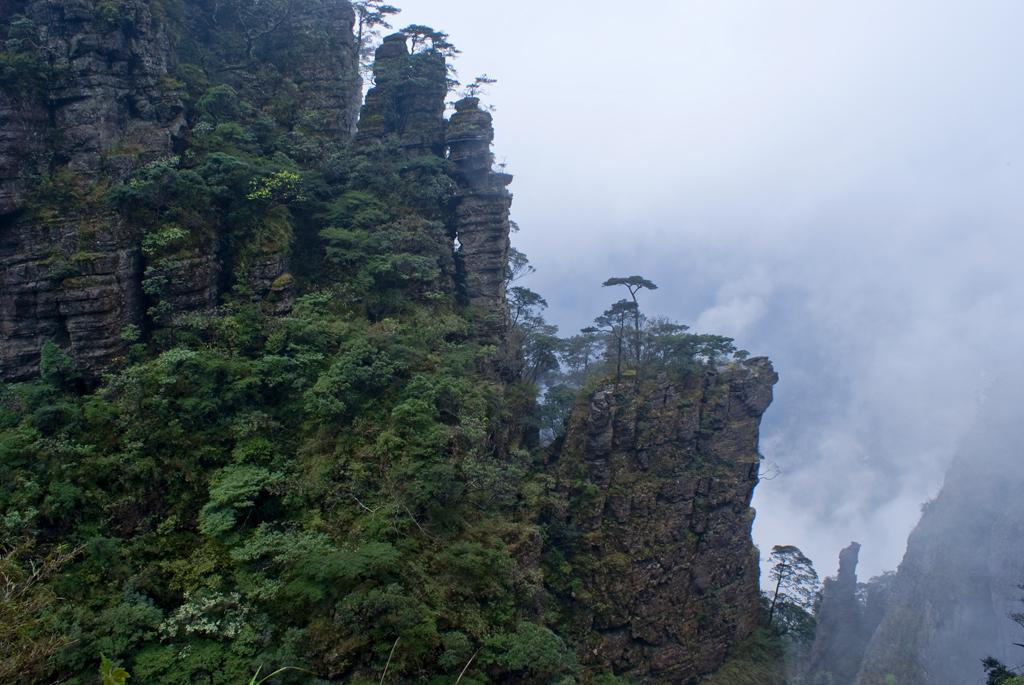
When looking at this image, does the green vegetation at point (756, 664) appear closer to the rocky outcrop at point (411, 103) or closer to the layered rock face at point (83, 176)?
the layered rock face at point (83, 176)

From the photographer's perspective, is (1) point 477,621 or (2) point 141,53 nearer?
(1) point 477,621

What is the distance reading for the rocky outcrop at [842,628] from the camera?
1697 inches

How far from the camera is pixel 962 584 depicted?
46.2 meters

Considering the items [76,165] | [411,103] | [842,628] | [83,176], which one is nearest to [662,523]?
[411,103]

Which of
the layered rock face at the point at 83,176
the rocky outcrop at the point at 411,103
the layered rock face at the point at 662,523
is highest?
the rocky outcrop at the point at 411,103

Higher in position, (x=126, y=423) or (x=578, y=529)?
(x=126, y=423)

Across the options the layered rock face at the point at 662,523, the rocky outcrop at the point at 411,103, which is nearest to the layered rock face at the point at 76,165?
the rocky outcrop at the point at 411,103

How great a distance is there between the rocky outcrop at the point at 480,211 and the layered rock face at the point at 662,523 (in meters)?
7.46

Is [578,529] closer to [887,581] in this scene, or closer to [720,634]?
[720,634]

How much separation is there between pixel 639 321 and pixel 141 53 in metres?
25.1

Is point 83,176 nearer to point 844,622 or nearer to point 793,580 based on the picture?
point 793,580

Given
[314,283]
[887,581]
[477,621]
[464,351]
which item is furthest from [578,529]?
[887,581]

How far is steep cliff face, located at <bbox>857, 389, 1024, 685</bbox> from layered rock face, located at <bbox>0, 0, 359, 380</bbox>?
50.4 metres

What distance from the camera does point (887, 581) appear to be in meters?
57.8
